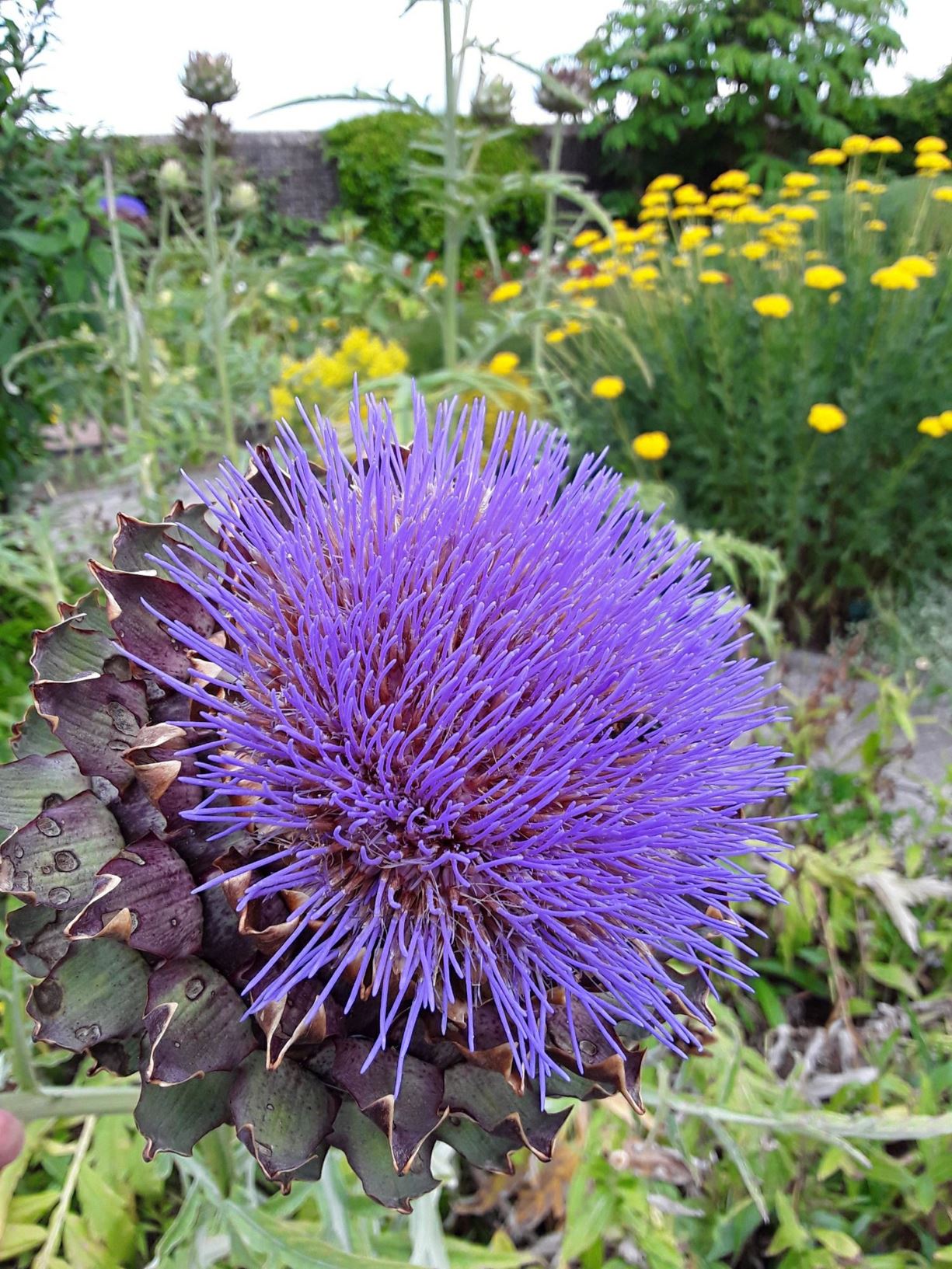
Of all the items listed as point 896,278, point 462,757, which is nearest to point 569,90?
point 896,278

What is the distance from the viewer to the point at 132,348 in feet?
4.69

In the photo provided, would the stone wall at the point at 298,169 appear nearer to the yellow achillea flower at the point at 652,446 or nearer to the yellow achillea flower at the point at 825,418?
the yellow achillea flower at the point at 652,446

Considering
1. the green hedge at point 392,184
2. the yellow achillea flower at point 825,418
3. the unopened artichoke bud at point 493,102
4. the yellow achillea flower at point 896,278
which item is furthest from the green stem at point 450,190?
the green hedge at point 392,184

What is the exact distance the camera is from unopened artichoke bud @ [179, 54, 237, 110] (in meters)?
1.22

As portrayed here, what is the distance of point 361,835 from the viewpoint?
0.53m

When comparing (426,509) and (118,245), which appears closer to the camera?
(426,509)

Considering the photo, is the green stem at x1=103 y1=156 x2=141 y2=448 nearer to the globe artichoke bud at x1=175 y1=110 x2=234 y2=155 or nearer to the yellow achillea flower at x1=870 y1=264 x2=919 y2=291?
the globe artichoke bud at x1=175 y1=110 x2=234 y2=155

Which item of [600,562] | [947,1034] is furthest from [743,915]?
[600,562]

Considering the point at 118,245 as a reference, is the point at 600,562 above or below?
below

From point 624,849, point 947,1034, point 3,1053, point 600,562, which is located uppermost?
point 600,562

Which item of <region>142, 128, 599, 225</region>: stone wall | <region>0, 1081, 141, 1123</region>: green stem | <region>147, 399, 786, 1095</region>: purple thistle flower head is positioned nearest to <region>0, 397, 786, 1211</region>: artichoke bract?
<region>147, 399, 786, 1095</region>: purple thistle flower head

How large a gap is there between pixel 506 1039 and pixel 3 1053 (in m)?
0.44

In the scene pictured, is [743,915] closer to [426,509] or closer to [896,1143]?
[896,1143]

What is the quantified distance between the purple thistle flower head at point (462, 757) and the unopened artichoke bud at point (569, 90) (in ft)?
3.68
